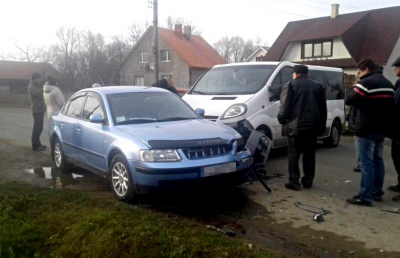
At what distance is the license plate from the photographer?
5.28m

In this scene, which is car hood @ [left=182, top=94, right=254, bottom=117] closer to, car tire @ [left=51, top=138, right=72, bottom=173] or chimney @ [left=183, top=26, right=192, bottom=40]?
car tire @ [left=51, top=138, right=72, bottom=173]

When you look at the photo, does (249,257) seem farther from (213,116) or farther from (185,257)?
(213,116)

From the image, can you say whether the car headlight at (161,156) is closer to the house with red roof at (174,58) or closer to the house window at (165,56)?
the house with red roof at (174,58)

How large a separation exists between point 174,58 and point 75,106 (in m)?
37.4

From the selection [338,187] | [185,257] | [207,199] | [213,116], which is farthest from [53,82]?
[185,257]

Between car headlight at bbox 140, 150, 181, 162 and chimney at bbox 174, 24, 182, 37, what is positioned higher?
chimney at bbox 174, 24, 182, 37

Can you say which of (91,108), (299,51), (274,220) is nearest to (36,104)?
(91,108)

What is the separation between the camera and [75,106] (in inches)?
302

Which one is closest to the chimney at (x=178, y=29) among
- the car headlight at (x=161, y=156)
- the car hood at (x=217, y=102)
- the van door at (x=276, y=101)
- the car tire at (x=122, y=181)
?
the van door at (x=276, y=101)

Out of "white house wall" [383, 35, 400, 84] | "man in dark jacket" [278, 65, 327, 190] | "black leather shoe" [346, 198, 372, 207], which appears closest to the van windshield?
"man in dark jacket" [278, 65, 327, 190]

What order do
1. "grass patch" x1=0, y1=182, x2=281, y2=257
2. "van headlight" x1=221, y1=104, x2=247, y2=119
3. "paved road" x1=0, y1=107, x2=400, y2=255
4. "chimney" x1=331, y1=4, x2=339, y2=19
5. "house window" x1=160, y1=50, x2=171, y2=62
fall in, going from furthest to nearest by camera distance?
"house window" x1=160, y1=50, x2=171, y2=62
"chimney" x1=331, y1=4, x2=339, y2=19
"van headlight" x1=221, y1=104, x2=247, y2=119
"paved road" x1=0, y1=107, x2=400, y2=255
"grass patch" x1=0, y1=182, x2=281, y2=257

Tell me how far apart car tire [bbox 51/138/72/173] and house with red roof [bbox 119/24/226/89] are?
33943 mm

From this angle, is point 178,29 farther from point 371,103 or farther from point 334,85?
point 371,103

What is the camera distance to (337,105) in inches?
426
